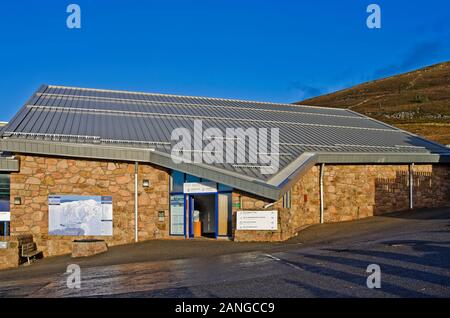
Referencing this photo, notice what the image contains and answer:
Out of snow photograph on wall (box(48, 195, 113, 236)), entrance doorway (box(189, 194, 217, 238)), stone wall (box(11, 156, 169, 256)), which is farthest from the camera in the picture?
entrance doorway (box(189, 194, 217, 238))

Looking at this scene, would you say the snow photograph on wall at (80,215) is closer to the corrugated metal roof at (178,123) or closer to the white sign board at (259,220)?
the corrugated metal roof at (178,123)

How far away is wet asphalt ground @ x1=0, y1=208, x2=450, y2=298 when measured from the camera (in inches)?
356

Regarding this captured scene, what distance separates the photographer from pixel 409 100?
9375 cm

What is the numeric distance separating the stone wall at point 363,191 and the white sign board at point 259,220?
1.96m

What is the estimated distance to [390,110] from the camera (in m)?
85.1

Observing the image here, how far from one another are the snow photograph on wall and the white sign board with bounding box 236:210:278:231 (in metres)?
4.98

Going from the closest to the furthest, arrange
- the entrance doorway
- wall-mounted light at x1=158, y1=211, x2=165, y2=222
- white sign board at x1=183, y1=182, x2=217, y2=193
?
white sign board at x1=183, y1=182, x2=217, y2=193
wall-mounted light at x1=158, y1=211, x2=165, y2=222
the entrance doorway

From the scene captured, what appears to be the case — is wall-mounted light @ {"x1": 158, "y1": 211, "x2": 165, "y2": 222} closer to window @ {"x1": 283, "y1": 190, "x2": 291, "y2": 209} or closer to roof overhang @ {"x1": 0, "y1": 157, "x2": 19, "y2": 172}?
window @ {"x1": 283, "y1": 190, "x2": 291, "y2": 209}

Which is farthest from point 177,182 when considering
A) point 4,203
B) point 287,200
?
point 4,203

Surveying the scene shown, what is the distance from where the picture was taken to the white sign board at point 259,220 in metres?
18.3

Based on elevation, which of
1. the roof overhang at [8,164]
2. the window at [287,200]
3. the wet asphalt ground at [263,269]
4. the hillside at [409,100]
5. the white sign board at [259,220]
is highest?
the hillside at [409,100]

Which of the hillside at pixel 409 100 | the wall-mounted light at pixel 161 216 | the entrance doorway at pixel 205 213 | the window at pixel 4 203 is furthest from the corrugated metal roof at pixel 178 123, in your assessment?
the hillside at pixel 409 100

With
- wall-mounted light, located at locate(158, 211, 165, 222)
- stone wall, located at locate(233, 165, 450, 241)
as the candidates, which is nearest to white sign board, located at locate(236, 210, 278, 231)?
stone wall, located at locate(233, 165, 450, 241)

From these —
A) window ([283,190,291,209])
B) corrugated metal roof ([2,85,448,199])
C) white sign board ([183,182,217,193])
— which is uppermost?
corrugated metal roof ([2,85,448,199])
